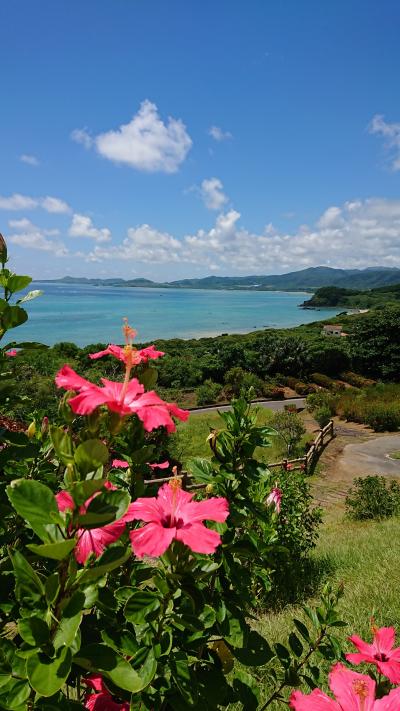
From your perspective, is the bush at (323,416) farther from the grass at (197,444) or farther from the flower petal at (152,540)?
the flower petal at (152,540)

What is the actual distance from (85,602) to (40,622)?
80 millimetres

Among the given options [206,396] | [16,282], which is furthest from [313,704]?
[206,396]

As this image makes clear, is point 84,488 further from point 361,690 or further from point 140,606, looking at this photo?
point 361,690

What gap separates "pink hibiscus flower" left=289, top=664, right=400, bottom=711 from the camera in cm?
88

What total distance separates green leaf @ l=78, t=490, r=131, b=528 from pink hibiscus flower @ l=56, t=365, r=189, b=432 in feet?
0.44

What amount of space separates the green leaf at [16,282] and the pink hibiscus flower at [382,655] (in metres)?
1.36

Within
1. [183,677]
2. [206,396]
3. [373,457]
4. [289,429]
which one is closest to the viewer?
[183,677]

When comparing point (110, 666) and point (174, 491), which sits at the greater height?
point (174, 491)

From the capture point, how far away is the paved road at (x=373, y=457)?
12.6 m

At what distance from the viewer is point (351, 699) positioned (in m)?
0.92

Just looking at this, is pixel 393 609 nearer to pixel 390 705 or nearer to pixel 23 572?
pixel 390 705

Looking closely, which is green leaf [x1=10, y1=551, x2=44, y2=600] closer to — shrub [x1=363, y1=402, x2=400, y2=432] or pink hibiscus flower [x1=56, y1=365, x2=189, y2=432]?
pink hibiscus flower [x1=56, y1=365, x2=189, y2=432]

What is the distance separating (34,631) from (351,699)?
69cm

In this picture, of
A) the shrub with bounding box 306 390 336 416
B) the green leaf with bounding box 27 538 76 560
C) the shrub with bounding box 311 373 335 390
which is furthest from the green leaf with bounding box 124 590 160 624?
the shrub with bounding box 311 373 335 390
